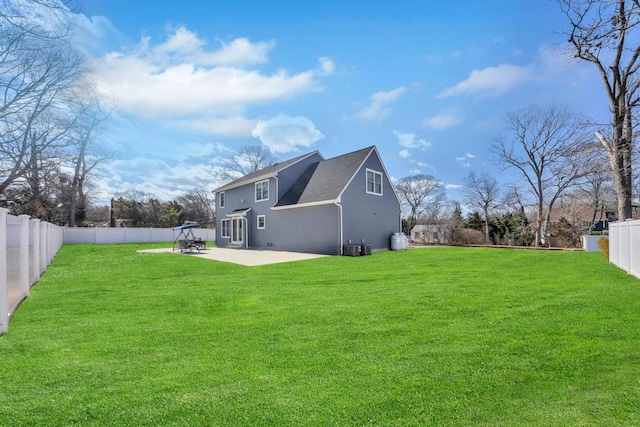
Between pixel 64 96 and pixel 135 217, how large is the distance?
95.0 ft

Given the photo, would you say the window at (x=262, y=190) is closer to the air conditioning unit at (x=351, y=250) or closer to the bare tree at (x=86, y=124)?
the air conditioning unit at (x=351, y=250)

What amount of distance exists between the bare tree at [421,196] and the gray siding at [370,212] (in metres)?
21.8

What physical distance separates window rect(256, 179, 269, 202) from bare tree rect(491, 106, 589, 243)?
19867 millimetres

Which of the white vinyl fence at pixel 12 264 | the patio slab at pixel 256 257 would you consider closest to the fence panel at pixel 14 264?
the white vinyl fence at pixel 12 264

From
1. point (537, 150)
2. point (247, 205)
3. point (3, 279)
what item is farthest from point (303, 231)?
point (537, 150)

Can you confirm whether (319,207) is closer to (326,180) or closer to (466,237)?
(326,180)

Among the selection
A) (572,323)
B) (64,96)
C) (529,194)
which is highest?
(64,96)

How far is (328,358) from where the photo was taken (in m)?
3.31

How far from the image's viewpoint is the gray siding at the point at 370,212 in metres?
17.0

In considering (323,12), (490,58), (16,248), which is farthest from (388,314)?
(490,58)

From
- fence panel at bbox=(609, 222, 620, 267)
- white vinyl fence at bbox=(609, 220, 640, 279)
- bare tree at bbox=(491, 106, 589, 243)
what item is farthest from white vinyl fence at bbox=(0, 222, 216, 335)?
bare tree at bbox=(491, 106, 589, 243)

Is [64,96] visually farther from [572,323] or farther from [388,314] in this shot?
[572,323]

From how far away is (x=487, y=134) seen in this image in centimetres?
2844

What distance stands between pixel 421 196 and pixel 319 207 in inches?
1080
